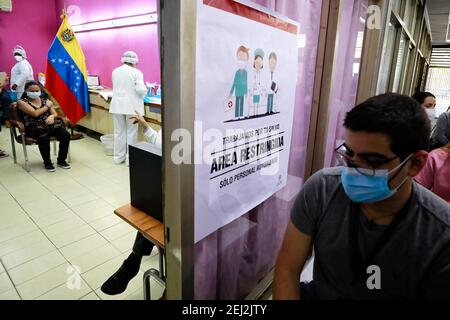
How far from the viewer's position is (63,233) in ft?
8.16

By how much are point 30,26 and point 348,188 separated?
819 centimetres

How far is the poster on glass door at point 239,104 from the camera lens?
974 millimetres

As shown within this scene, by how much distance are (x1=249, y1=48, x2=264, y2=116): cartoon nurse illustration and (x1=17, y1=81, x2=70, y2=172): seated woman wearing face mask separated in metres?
3.62

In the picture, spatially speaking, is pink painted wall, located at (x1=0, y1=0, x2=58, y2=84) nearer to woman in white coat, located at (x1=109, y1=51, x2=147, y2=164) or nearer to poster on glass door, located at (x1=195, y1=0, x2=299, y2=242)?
woman in white coat, located at (x1=109, y1=51, x2=147, y2=164)

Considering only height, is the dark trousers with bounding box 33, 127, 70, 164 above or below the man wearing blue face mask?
below

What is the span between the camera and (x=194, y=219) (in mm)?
1033

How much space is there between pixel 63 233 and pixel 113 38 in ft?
14.4

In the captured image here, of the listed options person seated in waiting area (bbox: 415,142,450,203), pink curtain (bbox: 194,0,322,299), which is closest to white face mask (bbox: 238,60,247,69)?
pink curtain (bbox: 194,0,322,299)

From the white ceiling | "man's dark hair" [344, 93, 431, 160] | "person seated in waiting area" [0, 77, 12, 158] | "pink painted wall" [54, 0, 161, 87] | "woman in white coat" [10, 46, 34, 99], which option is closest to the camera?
"man's dark hair" [344, 93, 431, 160]

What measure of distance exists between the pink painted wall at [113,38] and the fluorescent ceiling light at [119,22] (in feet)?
0.24

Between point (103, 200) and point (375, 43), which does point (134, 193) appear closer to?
point (103, 200)

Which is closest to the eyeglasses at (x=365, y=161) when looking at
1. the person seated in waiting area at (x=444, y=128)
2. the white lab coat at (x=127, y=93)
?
the person seated in waiting area at (x=444, y=128)

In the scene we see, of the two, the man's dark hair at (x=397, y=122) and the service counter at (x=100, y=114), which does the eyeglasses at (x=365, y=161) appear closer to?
the man's dark hair at (x=397, y=122)

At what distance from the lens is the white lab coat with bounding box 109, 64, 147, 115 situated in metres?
4.00
